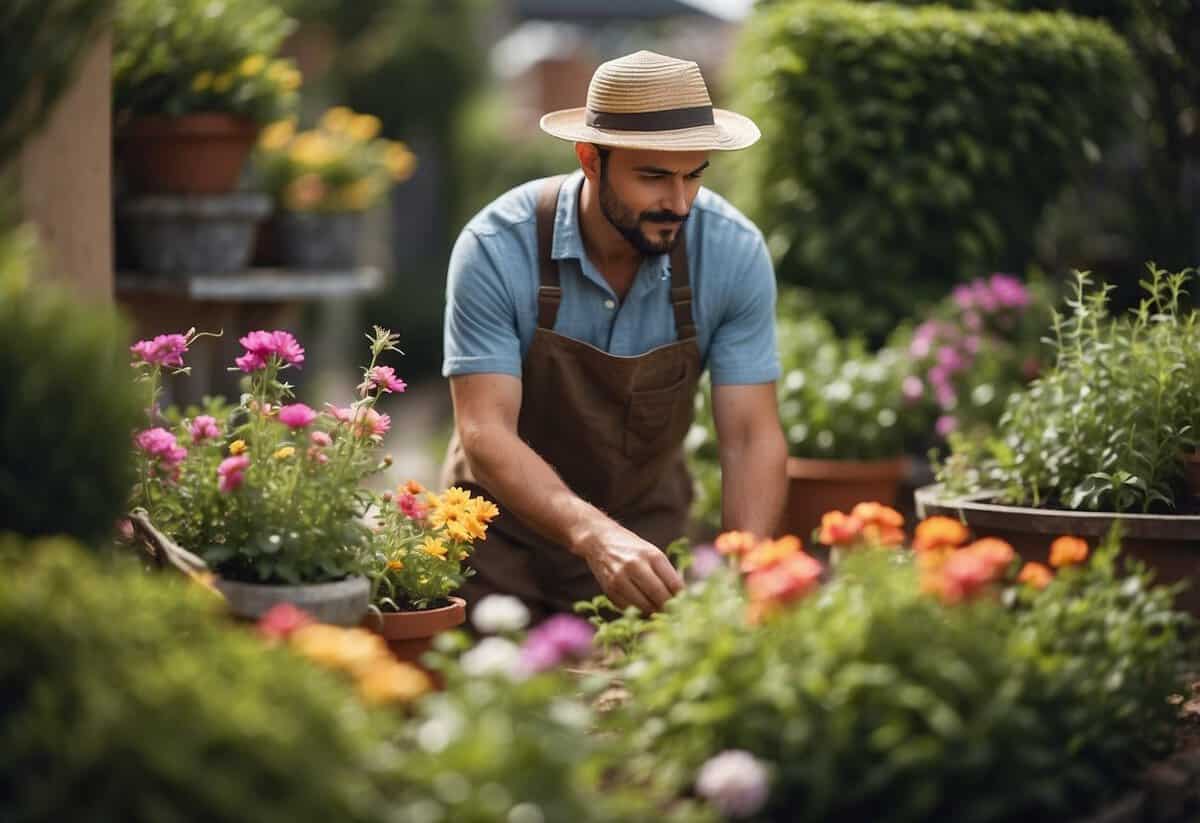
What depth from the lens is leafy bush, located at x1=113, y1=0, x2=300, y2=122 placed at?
15.6ft

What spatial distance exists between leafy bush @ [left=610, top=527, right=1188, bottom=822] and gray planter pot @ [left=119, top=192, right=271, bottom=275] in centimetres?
338

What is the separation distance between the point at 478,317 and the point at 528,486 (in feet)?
1.45

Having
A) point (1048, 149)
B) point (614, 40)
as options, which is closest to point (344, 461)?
point (1048, 149)

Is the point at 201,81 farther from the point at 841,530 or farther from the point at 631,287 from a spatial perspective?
the point at 841,530

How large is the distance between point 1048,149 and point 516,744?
4931mm

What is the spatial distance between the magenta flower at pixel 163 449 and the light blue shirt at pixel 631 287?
0.98 meters

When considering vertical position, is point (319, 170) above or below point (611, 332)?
below

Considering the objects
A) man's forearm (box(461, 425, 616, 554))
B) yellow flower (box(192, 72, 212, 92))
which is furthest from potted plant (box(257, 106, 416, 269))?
man's forearm (box(461, 425, 616, 554))

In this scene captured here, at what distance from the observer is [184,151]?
5.04 m

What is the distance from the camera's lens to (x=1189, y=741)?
248cm

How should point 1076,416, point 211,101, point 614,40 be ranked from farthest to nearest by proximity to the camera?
point 614,40, point 211,101, point 1076,416

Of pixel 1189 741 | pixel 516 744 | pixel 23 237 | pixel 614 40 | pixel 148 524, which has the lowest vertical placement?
pixel 614 40

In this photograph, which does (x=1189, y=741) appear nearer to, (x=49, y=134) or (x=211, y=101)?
(x=49, y=134)

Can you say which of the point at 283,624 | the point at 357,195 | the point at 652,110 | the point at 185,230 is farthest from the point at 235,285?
the point at 283,624
